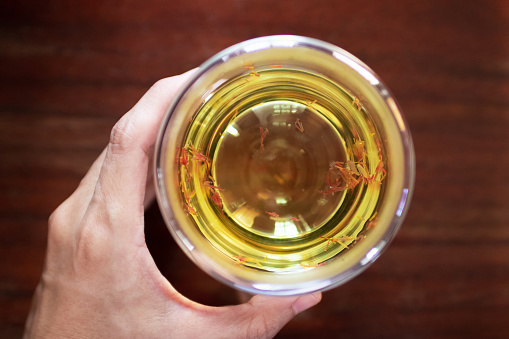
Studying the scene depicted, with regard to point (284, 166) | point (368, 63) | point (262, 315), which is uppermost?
point (368, 63)

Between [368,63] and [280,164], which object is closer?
[280,164]

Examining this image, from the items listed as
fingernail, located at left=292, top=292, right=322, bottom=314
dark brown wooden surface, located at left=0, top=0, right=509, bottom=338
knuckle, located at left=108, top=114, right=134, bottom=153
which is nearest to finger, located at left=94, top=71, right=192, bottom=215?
knuckle, located at left=108, top=114, right=134, bottom=153

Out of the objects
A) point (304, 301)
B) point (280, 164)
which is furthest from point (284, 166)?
point (304, 301)

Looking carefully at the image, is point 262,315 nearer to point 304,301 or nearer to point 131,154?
point 304,301

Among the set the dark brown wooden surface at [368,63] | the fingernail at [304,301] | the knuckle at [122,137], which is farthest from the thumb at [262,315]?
the knuckle at [122,137]

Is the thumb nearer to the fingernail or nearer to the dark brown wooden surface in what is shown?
the fingernail

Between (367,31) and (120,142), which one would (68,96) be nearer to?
(120,142)

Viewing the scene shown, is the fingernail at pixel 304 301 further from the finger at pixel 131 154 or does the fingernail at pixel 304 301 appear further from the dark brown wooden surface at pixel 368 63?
the finger at pixel 131 154
